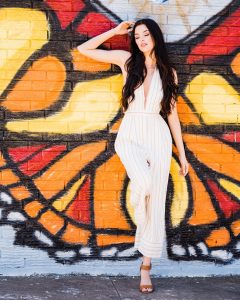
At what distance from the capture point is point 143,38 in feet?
14.5

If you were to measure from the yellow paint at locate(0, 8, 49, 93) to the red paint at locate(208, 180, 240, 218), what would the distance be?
1.87 metres

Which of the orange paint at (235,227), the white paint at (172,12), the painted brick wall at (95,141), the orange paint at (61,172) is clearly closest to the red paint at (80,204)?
the painted brick wall at (95,141)

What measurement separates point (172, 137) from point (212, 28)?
976 millimetres

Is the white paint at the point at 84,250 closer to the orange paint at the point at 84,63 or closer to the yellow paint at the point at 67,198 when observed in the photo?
the yellow paint at the point at 67,198

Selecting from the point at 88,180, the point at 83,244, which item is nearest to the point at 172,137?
the point at 88,180

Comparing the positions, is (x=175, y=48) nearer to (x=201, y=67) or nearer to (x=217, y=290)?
(x=201, y=67)

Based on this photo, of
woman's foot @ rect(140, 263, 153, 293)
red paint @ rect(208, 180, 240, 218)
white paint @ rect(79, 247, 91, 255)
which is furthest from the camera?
red paint @ rect(208, 180, 240, 218)

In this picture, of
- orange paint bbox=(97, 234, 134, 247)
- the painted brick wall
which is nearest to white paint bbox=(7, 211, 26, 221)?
the painted brick wall

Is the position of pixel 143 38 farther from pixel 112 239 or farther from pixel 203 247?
pixel 203 247

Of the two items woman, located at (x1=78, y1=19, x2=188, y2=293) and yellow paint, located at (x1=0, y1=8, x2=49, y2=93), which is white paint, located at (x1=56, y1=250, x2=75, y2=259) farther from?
yellow paint, located at (x1=0, y1=8, x2=49, y2=93)

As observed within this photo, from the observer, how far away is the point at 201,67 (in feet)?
15.7

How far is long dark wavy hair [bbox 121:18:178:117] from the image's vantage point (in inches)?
175

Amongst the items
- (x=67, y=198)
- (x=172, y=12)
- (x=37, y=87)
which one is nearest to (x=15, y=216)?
(x=67, y=198)

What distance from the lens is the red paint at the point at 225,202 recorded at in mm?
4879
